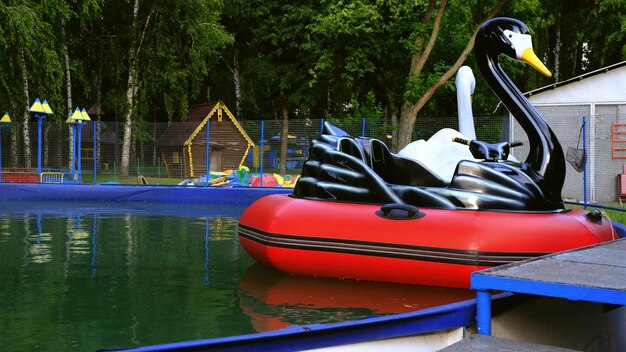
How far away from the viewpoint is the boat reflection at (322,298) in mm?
5570

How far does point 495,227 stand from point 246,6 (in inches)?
1072

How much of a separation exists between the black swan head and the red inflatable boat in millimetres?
419

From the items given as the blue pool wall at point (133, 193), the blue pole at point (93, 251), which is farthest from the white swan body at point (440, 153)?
the blue pool wall at point (133, 193)

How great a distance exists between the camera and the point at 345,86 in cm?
2986

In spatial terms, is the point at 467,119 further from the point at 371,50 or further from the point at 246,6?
the point at 246,6

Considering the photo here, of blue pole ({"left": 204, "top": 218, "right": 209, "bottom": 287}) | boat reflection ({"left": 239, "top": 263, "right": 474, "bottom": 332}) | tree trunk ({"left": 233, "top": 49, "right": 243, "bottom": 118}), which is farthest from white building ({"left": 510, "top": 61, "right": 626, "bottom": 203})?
tree trunk ({"left": 233, "top": 49, "right": 243, "bottom": 118})

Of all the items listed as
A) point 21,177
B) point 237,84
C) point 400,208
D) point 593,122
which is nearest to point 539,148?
point 400,208

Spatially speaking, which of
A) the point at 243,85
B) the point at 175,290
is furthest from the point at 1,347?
the point at 243,85

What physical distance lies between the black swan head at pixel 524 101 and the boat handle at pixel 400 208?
3.99 feet

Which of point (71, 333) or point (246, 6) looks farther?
point (246, 6)

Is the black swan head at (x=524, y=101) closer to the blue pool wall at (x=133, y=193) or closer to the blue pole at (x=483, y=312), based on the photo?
the blue pole at (x=483, y=312)

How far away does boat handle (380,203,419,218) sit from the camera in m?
6.57

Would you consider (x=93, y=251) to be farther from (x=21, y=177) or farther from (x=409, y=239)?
(x=21, y=177)

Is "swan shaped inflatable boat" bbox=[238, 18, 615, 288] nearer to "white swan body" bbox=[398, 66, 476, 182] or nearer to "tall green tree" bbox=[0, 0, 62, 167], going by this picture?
"white swan body" bbox=[398, 66, 476, 182]
